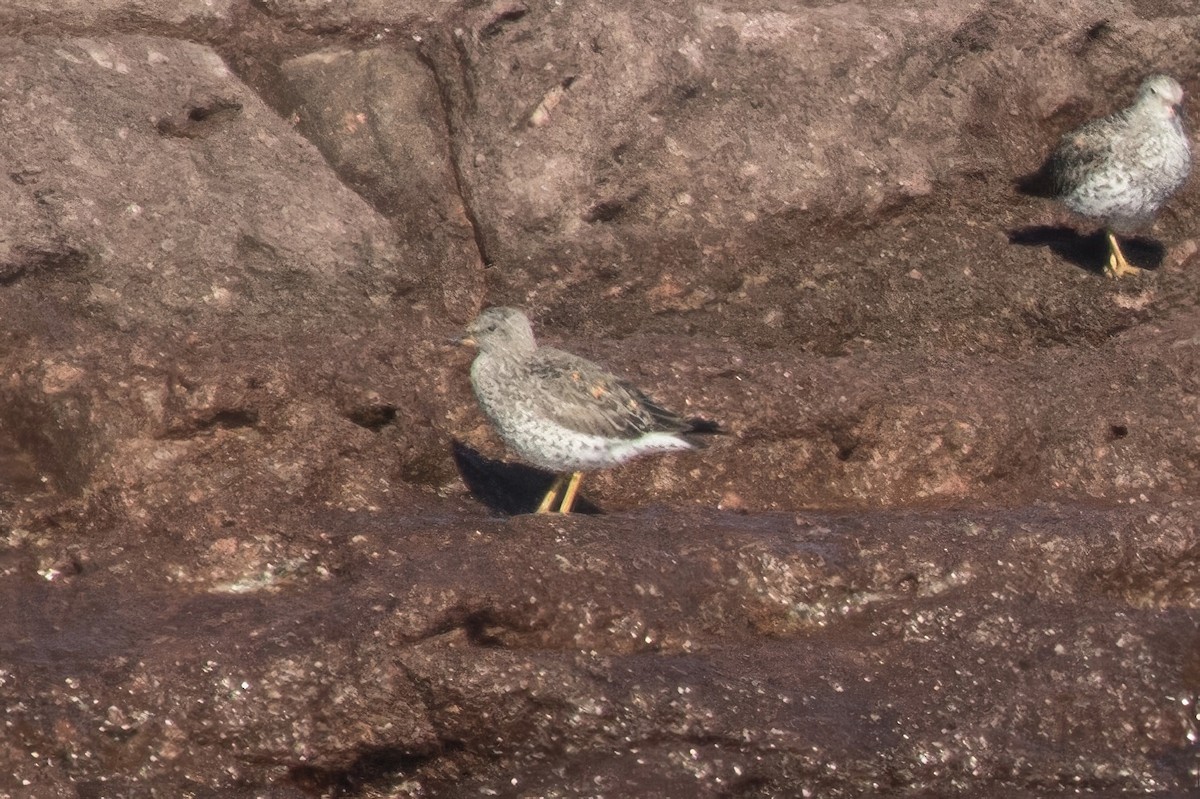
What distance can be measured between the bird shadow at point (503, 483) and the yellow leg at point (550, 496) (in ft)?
0.41

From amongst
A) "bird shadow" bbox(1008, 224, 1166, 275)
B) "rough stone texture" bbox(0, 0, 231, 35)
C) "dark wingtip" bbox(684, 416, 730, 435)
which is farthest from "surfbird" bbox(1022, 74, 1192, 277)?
"rough stone texture" bbox(0, 0, 231, 35)

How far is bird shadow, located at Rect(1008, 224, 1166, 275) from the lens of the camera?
1043 cm

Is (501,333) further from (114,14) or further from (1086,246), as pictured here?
(1086,246)

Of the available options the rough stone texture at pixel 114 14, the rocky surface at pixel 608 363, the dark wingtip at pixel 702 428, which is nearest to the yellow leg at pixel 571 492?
the rocky surface at pixel 608 363

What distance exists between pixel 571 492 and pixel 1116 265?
426 centimetres

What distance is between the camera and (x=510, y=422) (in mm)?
7941

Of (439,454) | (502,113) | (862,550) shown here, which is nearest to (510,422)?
(439,454)

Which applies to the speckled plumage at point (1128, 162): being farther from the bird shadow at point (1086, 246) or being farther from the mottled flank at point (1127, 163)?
the bird shadow at point (1086, 246)

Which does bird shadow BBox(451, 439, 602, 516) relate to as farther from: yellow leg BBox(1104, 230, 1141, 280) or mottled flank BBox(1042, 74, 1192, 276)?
mottled flank BBox(1042, 74, 1192, 276)

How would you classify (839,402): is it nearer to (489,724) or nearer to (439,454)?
(439,454)

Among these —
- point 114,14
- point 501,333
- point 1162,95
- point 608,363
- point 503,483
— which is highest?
point 114,14

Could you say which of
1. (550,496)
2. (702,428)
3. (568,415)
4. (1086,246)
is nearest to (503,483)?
(550,496)

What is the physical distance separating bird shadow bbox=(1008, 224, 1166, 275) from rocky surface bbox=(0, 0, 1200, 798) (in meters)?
0.04

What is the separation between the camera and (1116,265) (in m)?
10.3
